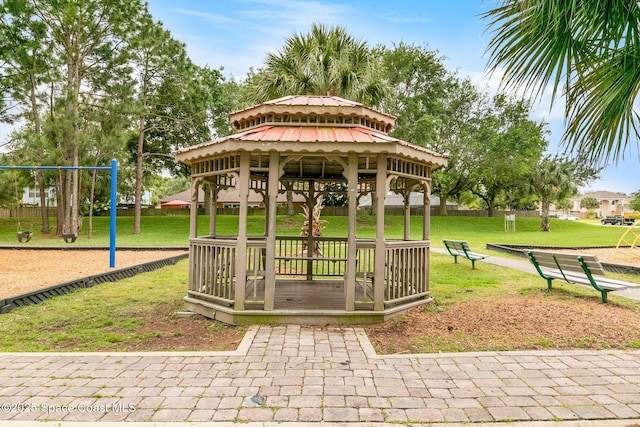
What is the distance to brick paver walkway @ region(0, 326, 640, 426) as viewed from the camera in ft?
9.78

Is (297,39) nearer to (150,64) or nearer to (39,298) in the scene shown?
(39,298)

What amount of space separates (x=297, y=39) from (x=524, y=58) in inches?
430

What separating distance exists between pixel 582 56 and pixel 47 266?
12.8 m

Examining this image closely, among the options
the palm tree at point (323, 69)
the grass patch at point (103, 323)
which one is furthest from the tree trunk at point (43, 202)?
the grass patch at point (103, 323)

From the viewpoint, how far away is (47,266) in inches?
434

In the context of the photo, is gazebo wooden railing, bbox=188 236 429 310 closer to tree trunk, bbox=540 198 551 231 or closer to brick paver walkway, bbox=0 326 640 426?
brick paver walkway, bbox=0 326 640 426

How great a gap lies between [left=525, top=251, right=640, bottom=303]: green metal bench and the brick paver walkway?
2.46m

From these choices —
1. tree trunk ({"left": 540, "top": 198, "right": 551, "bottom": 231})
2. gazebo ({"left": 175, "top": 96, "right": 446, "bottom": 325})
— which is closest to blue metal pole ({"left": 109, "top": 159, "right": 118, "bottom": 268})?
gazebo ({"left": 175, "top": 96, "right": 446, "bottom": 325})

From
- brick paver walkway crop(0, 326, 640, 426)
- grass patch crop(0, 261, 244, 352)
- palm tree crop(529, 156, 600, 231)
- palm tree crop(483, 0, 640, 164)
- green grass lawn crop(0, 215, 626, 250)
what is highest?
palm tree crop(529, 156, 600, 231)

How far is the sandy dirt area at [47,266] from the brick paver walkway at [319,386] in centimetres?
478

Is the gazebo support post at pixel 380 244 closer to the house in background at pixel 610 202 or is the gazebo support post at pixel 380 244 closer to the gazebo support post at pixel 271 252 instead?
the gazebo support post at pixel 271 252

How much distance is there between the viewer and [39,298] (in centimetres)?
689

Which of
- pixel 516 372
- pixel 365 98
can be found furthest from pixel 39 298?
pixel 365 98

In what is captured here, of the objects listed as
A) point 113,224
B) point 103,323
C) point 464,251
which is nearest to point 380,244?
point 103,323
